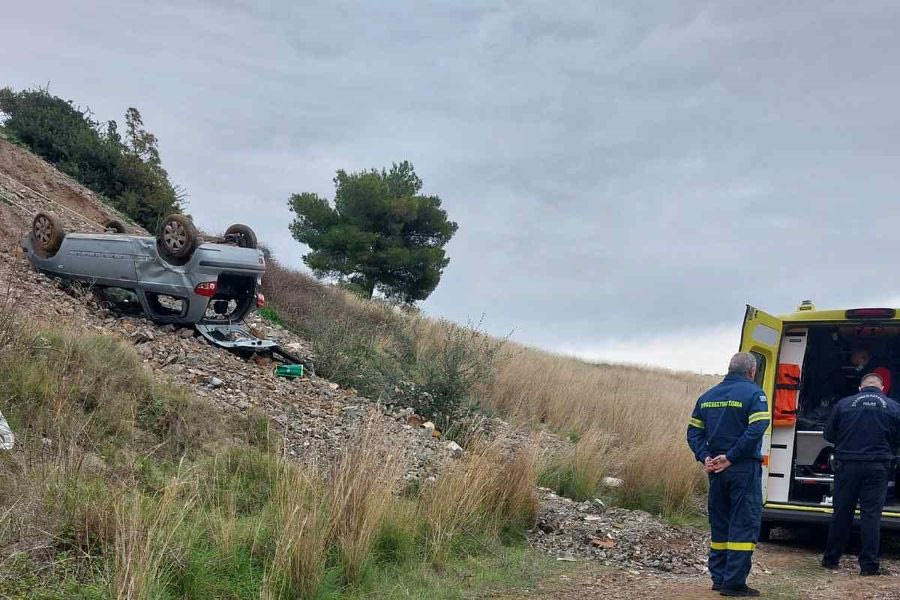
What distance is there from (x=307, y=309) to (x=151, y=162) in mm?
8628

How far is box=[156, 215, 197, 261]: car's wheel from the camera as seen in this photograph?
10234mm

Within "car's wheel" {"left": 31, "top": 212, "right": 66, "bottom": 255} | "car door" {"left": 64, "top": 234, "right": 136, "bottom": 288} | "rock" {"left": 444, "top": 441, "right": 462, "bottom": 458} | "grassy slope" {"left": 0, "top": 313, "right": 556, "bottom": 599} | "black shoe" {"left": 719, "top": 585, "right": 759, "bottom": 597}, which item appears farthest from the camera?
"car's wheel" {"left": 31, "top": 212, "right": 66, "bottom": 255}

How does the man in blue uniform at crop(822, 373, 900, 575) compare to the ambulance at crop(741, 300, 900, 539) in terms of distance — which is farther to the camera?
the ambulance at crop(741, 300, 900, 539)

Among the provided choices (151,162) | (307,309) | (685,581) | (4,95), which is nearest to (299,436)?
(685,581)

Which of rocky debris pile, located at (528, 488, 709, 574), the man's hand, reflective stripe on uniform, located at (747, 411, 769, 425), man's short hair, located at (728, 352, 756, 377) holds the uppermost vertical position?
man's short hair, located at (728, 352, 756, 377)

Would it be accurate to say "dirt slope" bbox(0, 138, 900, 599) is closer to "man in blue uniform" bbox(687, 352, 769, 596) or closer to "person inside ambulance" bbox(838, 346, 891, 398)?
"man in blue uniform" bbox(687, 352, 769, 596)

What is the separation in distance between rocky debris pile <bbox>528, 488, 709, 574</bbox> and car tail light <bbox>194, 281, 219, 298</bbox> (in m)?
5.28

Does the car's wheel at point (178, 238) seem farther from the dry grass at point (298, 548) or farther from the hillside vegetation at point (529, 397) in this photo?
the dry grass at point (298, 548)

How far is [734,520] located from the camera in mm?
5797

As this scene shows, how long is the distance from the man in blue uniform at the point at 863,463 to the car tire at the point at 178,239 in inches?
317

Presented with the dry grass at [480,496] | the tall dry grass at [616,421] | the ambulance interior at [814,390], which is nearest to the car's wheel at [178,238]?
the dry grass at [480,496]

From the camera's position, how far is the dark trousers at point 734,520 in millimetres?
5676

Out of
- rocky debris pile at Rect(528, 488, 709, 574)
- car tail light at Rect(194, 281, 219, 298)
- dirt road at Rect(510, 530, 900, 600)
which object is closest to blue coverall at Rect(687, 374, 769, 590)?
dirt road at Rect(510, 530, 900, 600)

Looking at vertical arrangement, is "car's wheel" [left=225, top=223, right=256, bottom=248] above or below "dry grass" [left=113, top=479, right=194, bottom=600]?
above
